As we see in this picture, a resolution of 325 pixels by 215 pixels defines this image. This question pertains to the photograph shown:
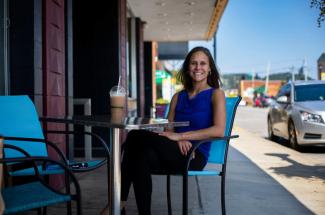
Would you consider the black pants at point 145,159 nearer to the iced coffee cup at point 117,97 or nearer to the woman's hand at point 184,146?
the woman's hand at point 184,146

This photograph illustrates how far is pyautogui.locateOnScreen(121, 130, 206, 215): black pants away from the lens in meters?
3.01

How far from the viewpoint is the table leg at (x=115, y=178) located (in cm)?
284

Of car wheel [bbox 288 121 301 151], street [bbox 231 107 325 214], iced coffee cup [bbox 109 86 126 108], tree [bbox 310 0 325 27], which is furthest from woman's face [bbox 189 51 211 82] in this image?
car wheel [bbox 288 121 301 151]

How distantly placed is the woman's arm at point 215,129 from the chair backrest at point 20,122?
1.02 m

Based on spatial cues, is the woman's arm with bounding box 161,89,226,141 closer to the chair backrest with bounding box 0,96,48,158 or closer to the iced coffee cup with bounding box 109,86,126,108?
the iced coffee cup with bounding box 109,86,126,108

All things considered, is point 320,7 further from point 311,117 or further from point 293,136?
point 293,136

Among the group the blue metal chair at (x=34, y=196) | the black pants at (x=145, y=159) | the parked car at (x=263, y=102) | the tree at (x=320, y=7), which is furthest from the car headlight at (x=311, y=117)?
the parked car at (x=263, y=102)

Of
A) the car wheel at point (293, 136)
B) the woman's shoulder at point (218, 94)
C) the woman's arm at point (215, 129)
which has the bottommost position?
the car wheel at point (293, 136)

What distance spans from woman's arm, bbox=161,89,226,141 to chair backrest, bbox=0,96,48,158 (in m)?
1.02

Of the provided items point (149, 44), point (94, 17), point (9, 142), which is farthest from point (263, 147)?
point (149, 44)

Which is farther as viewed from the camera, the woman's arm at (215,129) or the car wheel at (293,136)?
the car wheel at (293,136)

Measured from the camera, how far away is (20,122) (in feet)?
11.2

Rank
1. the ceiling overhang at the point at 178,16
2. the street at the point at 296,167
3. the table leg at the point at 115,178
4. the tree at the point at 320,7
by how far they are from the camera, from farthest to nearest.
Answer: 1. the ceiling overhang at the point at 178,16
2. the tree at the point at 320,7
3. the street at the point at 296,167
4. the table leg at the point at 115,178

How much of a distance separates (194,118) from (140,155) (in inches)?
23.9
